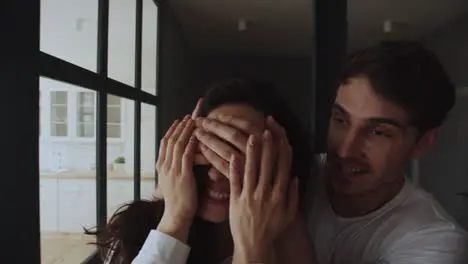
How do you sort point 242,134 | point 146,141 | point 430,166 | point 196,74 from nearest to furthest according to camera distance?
point 242,134
point 146,141
point 430,166
point 196,74

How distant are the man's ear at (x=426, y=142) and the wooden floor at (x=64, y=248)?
917 mm

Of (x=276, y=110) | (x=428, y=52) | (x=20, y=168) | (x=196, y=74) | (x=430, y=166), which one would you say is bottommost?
(x=430, y=166)

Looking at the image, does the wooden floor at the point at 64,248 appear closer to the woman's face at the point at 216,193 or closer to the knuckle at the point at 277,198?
the woman's face at the point at 216,193

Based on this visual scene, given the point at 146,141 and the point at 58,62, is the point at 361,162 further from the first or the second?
the point at 146,141

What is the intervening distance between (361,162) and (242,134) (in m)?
0.27

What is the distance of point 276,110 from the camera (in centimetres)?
85

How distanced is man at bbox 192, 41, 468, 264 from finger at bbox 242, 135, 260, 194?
9.6 inches

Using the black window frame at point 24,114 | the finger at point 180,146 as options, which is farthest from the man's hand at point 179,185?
the black window frame at point 24,114

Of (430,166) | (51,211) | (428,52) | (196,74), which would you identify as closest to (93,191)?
(51,211)

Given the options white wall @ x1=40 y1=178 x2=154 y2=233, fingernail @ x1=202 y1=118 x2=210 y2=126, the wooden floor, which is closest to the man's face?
fingernail @ x1=202 y1=118 x2=210 y2=126

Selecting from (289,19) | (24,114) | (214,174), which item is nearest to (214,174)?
(214,174)

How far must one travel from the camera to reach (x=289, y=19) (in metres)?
4.04

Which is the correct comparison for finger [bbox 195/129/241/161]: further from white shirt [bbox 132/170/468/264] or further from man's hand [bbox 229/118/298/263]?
white shirt [bbox 132/170/468/264]

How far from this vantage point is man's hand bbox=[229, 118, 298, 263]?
0.67 m
